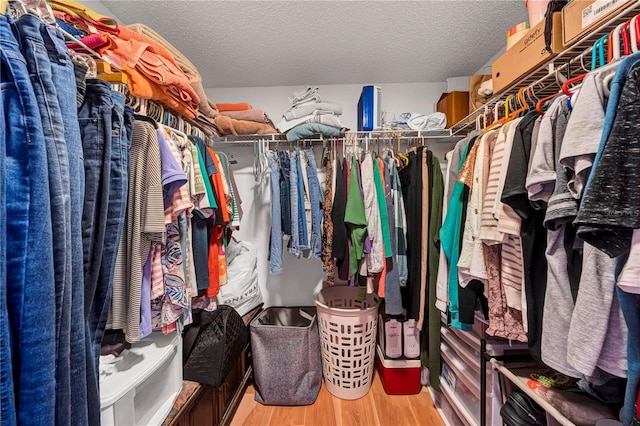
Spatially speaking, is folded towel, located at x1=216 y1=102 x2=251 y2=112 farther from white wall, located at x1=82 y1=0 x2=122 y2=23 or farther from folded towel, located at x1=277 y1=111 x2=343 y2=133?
white wall, located at x1=82 y1=0 x2=122 y2=23

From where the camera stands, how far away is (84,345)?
50 centimetres

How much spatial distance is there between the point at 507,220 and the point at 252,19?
150 cm

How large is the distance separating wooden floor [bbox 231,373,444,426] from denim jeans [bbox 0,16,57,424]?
1440 mm

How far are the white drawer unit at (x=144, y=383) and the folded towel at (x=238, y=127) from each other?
1274 millimetres

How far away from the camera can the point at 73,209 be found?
0.49m

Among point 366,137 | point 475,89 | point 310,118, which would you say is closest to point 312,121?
point 310,118

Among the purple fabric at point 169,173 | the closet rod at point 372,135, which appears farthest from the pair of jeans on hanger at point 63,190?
the closet rod at point 372,135

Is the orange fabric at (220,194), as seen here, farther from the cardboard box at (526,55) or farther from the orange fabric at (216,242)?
the cardboard box at (526,55)

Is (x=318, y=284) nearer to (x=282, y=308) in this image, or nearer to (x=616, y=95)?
(x=282, y=308)

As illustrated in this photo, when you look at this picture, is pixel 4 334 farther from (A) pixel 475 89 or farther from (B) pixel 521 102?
(A) pixel 475 89

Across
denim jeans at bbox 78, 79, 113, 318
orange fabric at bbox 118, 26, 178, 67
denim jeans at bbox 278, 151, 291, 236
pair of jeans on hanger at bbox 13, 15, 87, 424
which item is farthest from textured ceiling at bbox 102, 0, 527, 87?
pair of jeans on hanger at bbox 13, 15, 87, 424

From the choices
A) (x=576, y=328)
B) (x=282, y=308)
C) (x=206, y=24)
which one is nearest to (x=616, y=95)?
(x=576, y=328)

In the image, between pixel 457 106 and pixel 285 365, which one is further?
pixel 457 106

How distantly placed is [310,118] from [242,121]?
0.47m
